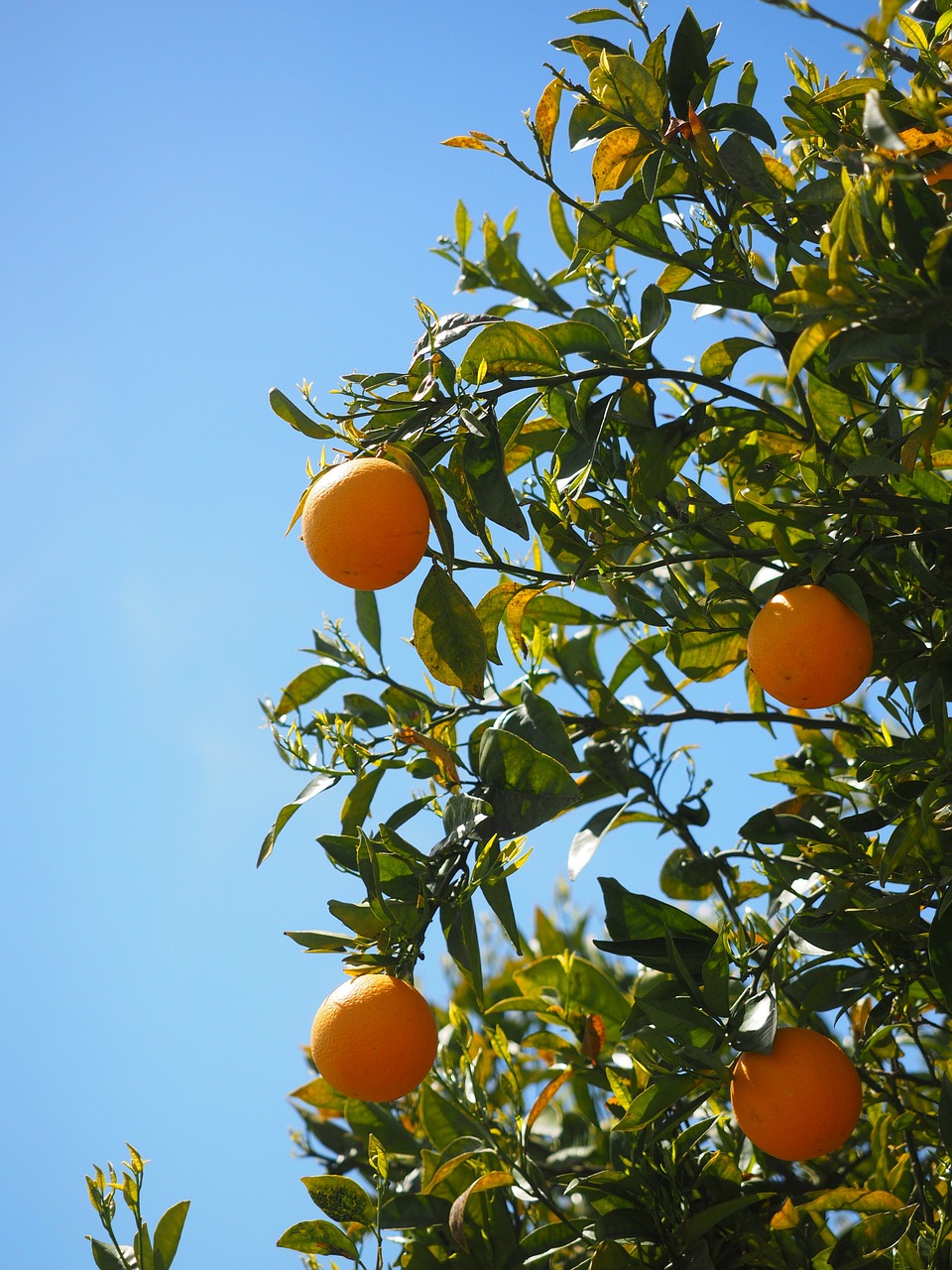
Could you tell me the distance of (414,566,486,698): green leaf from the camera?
104 cm

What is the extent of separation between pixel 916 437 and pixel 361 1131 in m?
1.25

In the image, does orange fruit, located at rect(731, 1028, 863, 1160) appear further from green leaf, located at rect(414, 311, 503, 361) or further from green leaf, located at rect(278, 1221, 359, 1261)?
green leaf, located at rect(414, 311, 503, 361)

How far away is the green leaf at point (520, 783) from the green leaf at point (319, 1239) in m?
0.48

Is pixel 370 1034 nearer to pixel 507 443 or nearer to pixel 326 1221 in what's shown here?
pixel 326 1221

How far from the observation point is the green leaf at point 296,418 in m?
1.00

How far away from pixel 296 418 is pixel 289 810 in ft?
1.33

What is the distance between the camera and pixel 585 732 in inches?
58.5

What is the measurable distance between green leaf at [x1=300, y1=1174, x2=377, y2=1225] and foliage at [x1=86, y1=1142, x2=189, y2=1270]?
155 millimetres

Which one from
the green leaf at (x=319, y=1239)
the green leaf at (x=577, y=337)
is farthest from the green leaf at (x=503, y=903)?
the green leaf at (x=577, y=337)

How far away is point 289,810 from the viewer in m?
1.15

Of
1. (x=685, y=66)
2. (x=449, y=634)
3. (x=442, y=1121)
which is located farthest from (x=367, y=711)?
(x=685, y=66)

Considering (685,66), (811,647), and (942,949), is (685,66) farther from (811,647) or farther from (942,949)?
(942,949)

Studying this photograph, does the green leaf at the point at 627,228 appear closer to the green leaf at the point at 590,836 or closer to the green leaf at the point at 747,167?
the green leaf at the point at 747,167

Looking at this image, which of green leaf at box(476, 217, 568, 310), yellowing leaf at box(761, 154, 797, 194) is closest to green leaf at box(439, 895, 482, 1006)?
yellowing leaf at box(761, 154, 797, 194)
